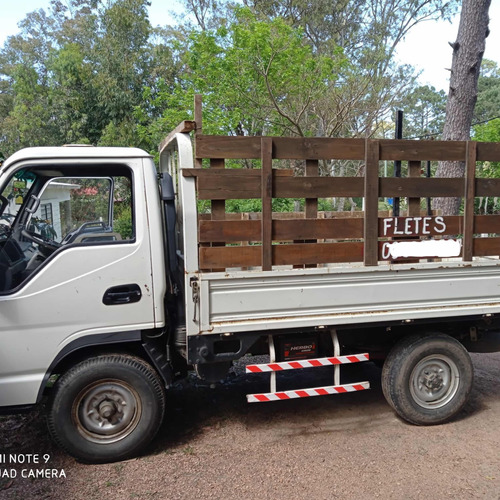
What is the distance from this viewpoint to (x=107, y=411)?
3492 mm

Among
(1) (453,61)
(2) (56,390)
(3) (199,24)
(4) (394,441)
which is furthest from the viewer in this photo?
(3) (199,24)

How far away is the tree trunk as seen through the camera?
7270 mm

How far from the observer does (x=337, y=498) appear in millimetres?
3090

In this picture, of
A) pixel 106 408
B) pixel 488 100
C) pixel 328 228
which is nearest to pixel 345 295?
pixel 328 228

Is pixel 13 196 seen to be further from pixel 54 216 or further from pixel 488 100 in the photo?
pixel 488 100

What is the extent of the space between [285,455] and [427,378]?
1427 mm

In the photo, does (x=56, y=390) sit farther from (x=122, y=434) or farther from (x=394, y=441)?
(x=394, y=441)

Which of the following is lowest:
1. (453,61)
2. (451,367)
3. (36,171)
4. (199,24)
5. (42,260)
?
(451,367)

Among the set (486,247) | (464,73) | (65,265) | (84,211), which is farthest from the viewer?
(464,73)

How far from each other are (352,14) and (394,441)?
27245 mm

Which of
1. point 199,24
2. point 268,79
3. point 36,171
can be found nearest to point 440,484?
point 36,171

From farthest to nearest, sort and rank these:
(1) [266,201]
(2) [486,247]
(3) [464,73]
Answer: (3) [464,73], (2) [486,247], (1) [266,201]

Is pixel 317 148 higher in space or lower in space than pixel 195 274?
higher

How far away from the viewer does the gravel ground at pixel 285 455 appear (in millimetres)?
3193
